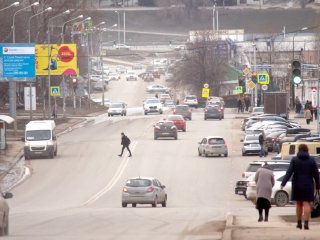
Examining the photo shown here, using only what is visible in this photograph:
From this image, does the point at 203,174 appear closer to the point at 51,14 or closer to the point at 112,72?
the point at 51,14

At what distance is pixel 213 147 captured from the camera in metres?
61.7

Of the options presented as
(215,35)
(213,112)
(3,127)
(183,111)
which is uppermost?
(215,35)

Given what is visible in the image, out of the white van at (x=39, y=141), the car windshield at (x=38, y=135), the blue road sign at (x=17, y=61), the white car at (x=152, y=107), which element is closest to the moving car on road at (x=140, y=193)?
the white van at (x=39, y=141)

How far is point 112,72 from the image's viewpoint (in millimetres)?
175625

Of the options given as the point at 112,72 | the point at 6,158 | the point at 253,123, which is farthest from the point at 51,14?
the point at 112,72

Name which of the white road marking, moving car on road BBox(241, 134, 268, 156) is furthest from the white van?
moving car on road BBox(241, 134, 268, 156)

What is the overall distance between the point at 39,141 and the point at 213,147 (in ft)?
31.0

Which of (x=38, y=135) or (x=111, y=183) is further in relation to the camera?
(x=38, y=135)

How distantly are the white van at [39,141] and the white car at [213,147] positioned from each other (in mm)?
8105

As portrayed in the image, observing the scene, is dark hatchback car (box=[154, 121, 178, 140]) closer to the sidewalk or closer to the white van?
the white van

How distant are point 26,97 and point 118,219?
156 ft

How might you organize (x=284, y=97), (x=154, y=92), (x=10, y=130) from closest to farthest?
(x=10, y=130)
(x=284, y=97)
(x=154, y=92)

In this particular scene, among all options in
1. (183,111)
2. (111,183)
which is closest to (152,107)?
(183,111)

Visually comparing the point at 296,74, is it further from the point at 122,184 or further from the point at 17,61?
the point at 17,61
